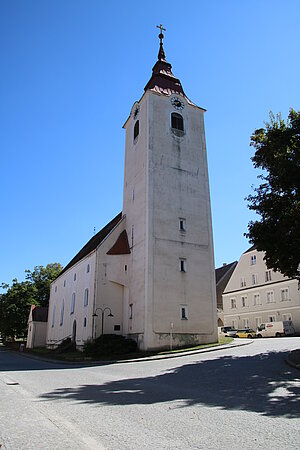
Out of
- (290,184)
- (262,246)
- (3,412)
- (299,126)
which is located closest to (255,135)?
(299,126)

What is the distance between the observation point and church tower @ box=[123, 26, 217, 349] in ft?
87.0

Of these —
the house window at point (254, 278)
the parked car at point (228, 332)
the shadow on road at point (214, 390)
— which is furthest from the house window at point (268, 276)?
the shadow on road at point (214, 390)

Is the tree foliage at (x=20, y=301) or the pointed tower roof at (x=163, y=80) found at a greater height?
the pointed tower roof at (x=163, y=80)

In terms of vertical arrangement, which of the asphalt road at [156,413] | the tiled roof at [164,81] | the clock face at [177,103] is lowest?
the asphalt road at [156,413]

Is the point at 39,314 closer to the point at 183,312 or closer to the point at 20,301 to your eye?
the point at 20,301

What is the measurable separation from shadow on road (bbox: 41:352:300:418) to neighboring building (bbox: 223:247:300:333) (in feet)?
91.1

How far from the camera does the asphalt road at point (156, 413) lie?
17.6 feet

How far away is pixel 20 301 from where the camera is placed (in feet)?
196

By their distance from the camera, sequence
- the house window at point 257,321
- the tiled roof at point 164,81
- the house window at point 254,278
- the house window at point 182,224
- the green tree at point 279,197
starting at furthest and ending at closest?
the house window at point 254,278
the house window at point 257,321
the tiled roof at point 164,81
the house window at point 182,224
the green tree at point 279,197

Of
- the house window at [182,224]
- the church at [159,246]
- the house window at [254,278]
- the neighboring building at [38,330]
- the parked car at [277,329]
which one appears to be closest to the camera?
the church at [159,246]

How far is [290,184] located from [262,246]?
3217 millimetres

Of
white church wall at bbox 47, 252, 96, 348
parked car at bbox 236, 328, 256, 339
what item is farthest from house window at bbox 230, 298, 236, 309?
white church wall at bbox 47, 252, 96, 348

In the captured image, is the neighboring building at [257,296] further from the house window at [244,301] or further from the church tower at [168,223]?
the church tower at [168,223]

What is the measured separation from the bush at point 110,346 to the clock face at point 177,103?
67.2 ft
